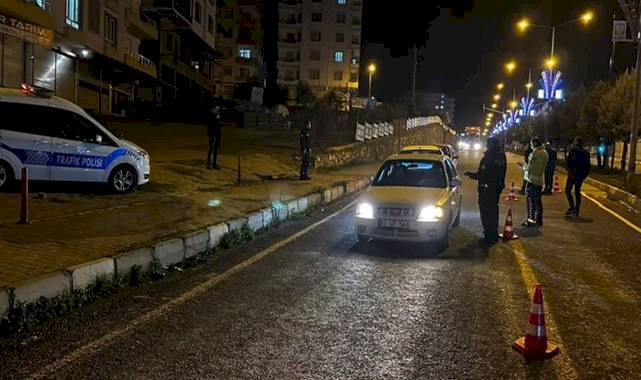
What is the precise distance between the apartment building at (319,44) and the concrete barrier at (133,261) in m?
79.7

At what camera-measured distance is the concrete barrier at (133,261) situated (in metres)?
7.49

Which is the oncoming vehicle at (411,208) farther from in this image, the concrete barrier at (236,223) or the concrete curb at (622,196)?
the concrete curb at (622,196)

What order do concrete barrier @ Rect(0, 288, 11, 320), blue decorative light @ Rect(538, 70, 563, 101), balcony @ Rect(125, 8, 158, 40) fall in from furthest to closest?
blue decorative light @ Rect(538, 70, 563, 101), balcony @ Rect(125, 8, 158, 40), concrete barrier @ Rect(0, 288, 11, 320)

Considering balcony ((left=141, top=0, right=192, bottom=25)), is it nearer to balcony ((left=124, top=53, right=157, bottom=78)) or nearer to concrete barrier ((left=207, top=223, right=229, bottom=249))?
balcony ((left=124, top=53, right=157, bottom=78))

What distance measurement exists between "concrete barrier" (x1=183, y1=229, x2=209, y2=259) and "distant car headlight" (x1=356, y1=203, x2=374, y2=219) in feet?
8.15

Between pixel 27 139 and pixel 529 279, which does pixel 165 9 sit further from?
pixel 529 279

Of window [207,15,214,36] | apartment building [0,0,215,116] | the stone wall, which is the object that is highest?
window [207,15,214,36]

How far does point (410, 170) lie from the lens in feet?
37.6

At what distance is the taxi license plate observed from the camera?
979 centimetres

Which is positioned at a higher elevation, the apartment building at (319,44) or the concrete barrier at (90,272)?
the apartment building at (319,44)

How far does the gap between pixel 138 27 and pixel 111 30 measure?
4417mm

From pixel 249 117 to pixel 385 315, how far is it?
37614 mm

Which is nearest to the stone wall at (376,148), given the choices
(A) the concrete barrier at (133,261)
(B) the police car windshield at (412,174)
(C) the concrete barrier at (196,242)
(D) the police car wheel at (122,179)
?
(D) the police car wheel at (122,179)

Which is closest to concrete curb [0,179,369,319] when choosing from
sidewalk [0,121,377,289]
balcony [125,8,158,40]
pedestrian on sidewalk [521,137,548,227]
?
sidewalk [0,121,377,289]
